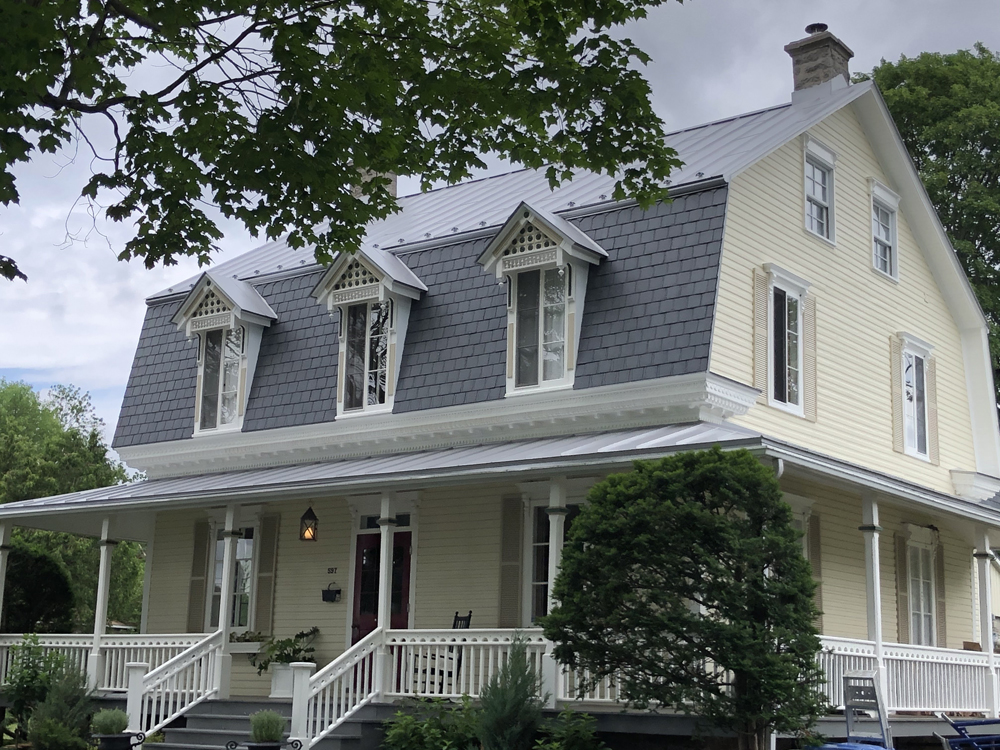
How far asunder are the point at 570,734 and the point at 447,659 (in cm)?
286

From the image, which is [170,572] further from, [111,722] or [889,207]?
[889,207]

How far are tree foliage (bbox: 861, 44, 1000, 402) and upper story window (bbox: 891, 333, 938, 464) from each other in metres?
8.72

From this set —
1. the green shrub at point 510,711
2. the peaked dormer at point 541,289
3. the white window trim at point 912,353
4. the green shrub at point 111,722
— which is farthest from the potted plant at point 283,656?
the white window trim at point 912,353

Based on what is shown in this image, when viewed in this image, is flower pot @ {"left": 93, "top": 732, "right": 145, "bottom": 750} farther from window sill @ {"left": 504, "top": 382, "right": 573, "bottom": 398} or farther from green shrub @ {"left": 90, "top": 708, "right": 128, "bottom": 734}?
window sill @ {"left": 504, "top": 382, "right": 573, "bottom": 398}

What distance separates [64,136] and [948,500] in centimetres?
1126

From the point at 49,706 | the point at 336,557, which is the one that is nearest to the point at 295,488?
the point at 336,557

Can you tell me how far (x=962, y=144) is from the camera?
30.4 metres

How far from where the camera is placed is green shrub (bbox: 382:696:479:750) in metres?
13.7

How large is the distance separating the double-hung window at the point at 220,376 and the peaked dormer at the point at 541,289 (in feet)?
17.6

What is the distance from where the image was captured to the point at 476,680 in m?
16.0

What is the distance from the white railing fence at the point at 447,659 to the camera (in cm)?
1445

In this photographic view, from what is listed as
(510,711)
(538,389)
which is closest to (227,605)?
(538,389)

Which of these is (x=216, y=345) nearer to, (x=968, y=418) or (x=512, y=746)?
(x=512, y=746)

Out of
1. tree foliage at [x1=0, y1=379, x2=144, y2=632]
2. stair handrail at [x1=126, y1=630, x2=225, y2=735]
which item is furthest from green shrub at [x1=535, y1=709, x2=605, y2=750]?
tree foliage at [x1=0, y1=379, x2=144, y2=632]
